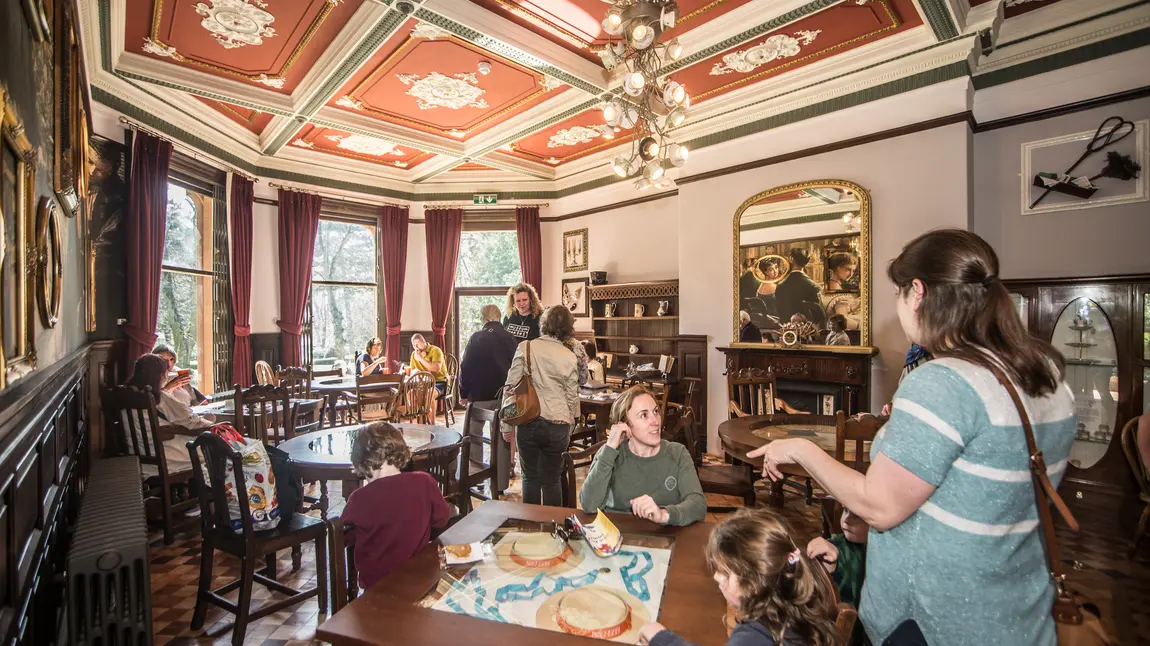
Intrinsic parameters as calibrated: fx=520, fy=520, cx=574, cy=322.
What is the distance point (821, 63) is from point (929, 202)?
1603 mm

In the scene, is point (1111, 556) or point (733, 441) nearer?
point (733, 441)

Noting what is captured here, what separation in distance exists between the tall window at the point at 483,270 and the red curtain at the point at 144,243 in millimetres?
4191

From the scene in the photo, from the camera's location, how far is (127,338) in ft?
16.7

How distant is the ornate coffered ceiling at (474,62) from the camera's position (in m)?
3.95

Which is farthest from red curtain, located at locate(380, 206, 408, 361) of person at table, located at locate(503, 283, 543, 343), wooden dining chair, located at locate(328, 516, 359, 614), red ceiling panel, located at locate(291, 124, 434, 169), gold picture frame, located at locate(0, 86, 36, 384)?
wooden dining chair, located at locate(328, 516, 359, 614)

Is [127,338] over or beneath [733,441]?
over

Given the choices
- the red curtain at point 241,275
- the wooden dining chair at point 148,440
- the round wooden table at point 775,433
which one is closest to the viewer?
the round wooden table at point 775,433

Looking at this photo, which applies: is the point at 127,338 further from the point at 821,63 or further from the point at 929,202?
the point at 929,202

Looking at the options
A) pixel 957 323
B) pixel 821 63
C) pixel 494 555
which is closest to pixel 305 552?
pixel 494 555

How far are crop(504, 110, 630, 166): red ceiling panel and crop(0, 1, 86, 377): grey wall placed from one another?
186 inches

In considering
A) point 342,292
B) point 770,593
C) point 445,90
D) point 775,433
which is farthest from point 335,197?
point 770,593

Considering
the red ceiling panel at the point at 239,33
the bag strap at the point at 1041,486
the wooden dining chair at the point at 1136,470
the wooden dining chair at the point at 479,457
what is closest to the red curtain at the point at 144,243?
the red ceiling panel at the point at 239,33

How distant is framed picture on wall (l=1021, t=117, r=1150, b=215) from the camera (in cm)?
398

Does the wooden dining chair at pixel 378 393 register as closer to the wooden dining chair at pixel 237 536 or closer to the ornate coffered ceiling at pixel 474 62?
the wooden dining chair at pixel 237 536
